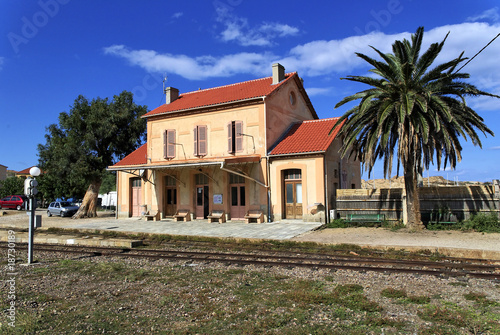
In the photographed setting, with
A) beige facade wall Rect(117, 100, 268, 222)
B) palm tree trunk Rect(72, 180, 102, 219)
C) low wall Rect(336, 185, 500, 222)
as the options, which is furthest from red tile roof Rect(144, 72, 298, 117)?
palm tree trunk Rect(72, 180, 102, 219)

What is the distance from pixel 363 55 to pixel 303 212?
8463mm

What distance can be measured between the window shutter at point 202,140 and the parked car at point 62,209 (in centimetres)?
1483

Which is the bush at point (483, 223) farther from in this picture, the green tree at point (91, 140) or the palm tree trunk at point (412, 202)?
the green tree at point (91, 140)

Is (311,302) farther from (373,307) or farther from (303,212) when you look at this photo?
(303,212)

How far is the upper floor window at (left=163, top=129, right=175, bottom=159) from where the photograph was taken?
23891 millimetres

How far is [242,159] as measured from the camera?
2041 cm

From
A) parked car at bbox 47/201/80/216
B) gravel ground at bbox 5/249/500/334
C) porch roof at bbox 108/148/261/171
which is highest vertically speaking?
porch roof at bbox 108/148/261/171

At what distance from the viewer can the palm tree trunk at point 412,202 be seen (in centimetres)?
1561

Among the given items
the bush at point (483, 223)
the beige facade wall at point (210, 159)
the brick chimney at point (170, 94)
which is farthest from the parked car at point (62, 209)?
the bush at point (483, 223)

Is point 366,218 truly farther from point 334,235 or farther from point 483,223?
point 483,223

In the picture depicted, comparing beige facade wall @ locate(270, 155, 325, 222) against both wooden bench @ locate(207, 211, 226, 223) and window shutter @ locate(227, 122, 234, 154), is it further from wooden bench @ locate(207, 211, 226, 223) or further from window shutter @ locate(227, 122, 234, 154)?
wooden bench @ locate(207, 211, 226, 223)

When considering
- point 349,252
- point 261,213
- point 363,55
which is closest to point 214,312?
point 349,252

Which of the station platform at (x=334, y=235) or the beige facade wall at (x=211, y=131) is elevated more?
the beige facade wall at (x=211, y=131)

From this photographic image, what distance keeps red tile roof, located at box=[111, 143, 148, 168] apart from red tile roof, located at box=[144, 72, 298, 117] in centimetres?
326
